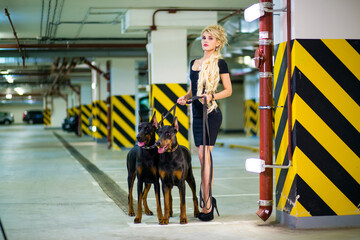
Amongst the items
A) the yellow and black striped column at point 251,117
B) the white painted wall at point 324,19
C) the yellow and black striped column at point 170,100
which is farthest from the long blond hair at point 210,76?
the yellow and black striped column at point 251,117

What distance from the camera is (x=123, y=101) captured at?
57.2ft

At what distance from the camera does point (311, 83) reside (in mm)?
4781

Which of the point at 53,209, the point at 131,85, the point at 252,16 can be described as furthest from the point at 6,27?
the point at 252,16

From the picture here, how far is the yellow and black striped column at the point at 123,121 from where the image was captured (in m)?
17.1

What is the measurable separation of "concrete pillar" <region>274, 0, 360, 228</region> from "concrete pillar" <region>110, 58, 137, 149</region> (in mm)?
12517

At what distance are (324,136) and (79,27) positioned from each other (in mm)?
10247

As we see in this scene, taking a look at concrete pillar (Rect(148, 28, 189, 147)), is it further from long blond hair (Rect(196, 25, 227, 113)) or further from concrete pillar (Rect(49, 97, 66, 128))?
concrete pillar (Rect(49, 97, 66, 128))

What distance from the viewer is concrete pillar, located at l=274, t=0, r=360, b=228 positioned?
4742mm

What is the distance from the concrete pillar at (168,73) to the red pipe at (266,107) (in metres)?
5.87

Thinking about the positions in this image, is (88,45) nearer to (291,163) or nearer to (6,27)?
(6,27)

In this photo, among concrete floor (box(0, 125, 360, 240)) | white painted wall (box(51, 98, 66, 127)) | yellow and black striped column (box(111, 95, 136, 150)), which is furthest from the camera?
white painted wall (box(51, 98, 66, 127))

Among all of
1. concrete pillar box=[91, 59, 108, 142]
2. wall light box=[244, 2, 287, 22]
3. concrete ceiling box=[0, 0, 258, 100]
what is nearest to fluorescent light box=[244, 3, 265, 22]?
wall light box=[244, 2, 287, 22]

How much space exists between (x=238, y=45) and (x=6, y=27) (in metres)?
6.78

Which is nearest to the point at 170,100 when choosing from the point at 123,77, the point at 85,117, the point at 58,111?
the point at 123,77
